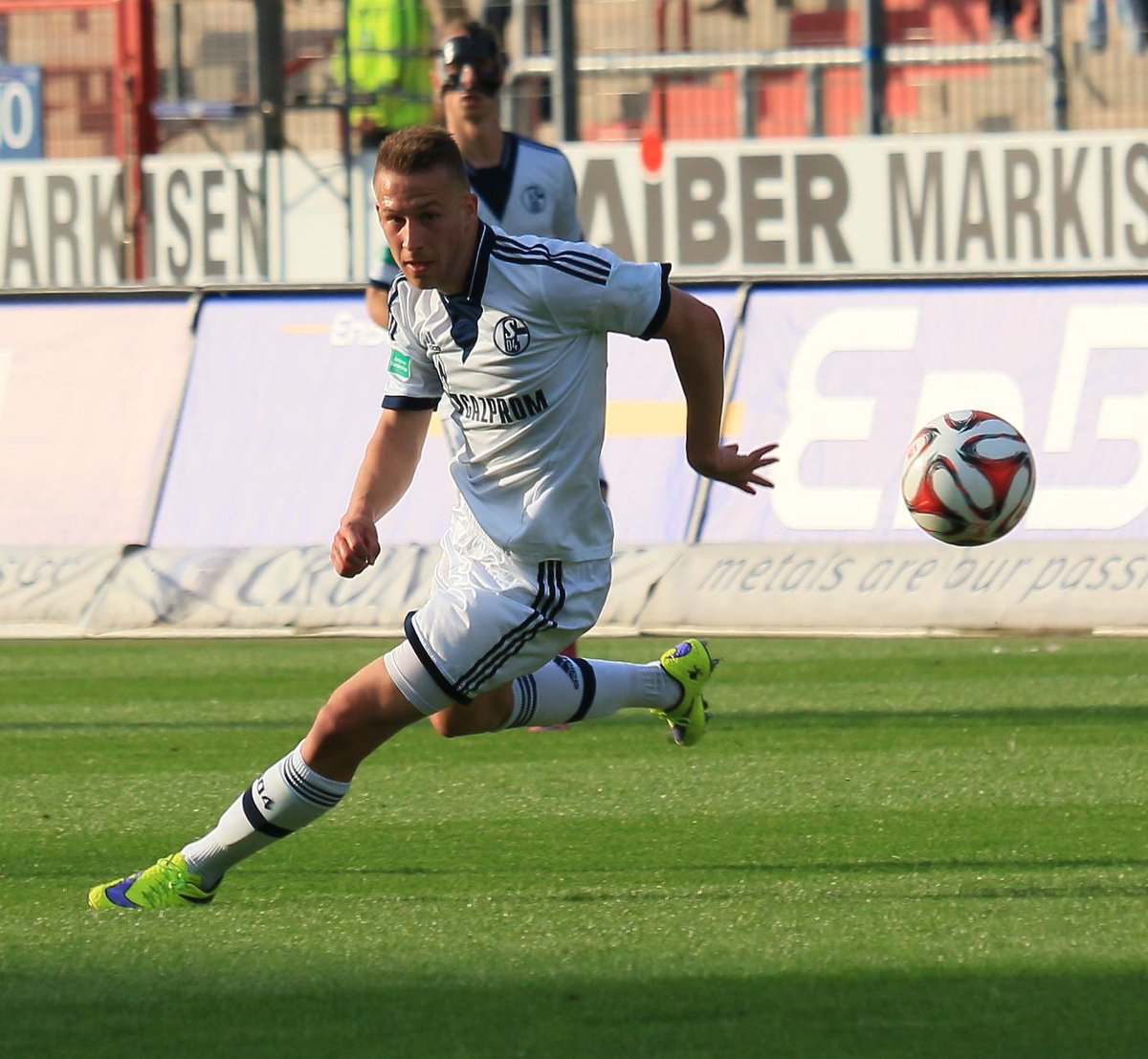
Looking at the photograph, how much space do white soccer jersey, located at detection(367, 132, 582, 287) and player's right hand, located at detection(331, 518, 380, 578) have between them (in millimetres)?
3102

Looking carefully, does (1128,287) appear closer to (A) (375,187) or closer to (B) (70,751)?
(B) (70,751)

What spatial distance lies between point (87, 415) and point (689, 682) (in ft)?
21.2

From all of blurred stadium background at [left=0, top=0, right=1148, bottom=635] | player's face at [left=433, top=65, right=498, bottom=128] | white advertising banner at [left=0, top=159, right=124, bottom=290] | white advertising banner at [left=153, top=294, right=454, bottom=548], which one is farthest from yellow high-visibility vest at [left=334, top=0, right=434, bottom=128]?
player's face at [left=433, top=65, right=498, bottom=128]

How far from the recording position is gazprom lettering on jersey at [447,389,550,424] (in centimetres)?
557

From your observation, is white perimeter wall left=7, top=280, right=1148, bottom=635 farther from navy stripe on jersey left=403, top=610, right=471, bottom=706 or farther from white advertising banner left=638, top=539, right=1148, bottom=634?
navy stripe on jersey left=403, top=610, right=471, bottom=706

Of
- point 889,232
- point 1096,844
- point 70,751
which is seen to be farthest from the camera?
point 889,232

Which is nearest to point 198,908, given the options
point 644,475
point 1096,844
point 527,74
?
point 1096,844

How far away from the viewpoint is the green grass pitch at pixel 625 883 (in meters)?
4.46

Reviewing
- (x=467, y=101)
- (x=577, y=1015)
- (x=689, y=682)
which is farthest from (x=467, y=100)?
(x=577, y=1015)

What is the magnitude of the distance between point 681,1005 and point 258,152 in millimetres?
11472

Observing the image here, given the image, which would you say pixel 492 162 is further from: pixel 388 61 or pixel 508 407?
pixel 388 61

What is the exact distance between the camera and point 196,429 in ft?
40.2

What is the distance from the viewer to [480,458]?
5.68m

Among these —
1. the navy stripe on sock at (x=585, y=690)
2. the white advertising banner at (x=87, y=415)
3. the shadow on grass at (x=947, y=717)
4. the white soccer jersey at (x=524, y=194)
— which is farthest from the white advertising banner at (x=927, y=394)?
the navy stripe on sock at (x=585, y=690)
